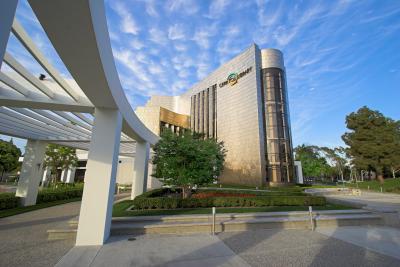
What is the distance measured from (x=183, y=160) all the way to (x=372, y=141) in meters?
39.2

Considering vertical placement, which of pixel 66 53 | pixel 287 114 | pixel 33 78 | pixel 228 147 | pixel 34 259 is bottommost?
pixel 34 259

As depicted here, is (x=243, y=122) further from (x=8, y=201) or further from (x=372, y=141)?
(x=8, y=201)

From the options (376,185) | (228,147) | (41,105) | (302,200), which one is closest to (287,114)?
(228,147)

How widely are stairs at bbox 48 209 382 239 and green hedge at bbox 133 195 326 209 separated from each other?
2.28 m

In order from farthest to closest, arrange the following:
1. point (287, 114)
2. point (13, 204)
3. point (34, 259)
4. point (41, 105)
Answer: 1. point (287, 114)
2. point (13, 204)
3. point (41, 105)
4. point (34, 259)

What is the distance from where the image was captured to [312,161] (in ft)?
195

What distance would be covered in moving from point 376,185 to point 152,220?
42981 mm

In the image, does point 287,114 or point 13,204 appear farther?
point 287,114

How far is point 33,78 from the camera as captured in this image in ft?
19.0

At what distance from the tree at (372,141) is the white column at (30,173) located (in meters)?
46.9

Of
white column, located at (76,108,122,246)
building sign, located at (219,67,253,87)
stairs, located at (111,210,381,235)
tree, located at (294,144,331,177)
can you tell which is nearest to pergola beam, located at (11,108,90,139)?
white column, located at (76,108,122,246)

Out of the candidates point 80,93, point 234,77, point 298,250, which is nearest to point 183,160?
point 80,93

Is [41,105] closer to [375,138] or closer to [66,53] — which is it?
[66,53]

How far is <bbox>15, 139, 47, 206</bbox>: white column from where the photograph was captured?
13065 millimetres
